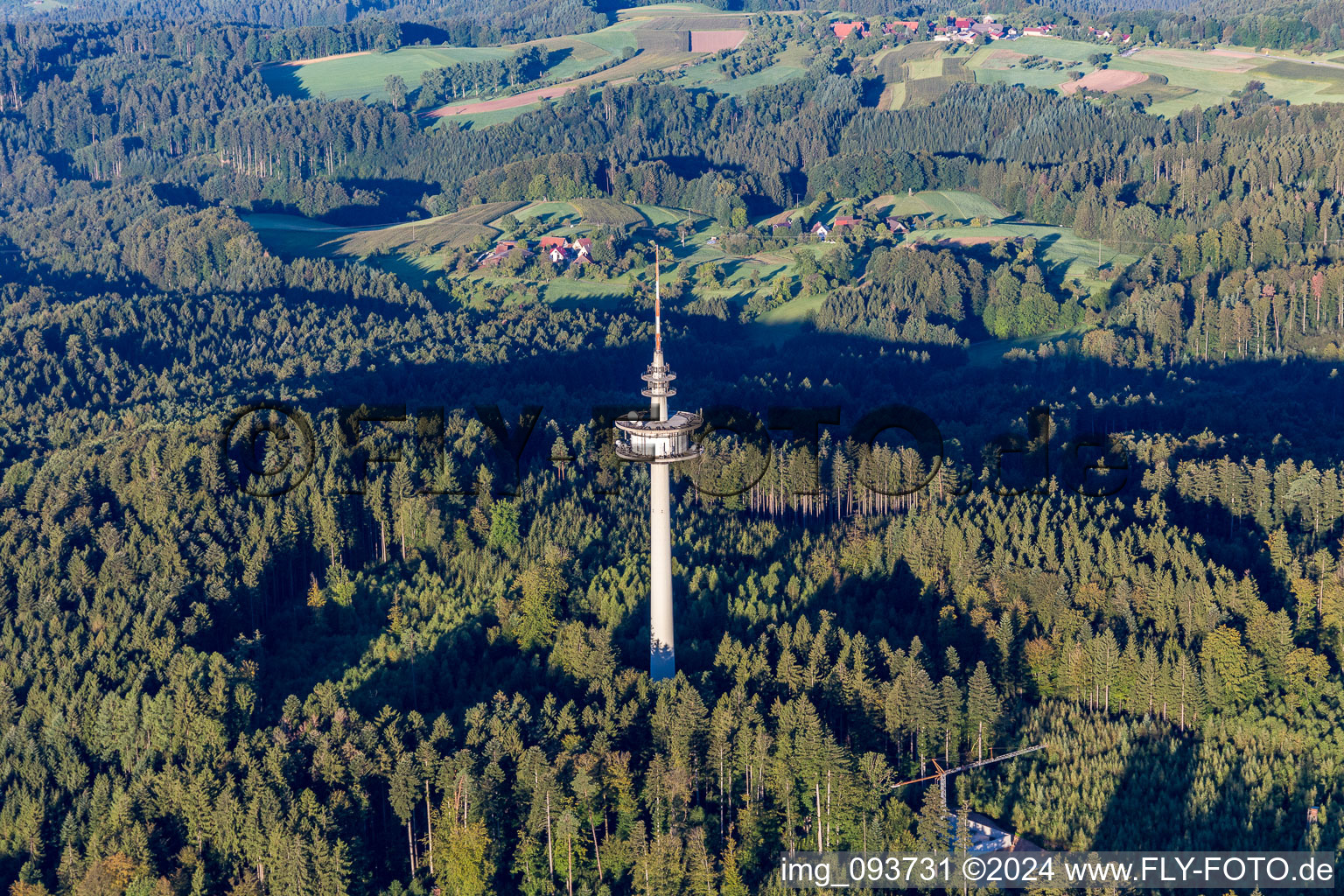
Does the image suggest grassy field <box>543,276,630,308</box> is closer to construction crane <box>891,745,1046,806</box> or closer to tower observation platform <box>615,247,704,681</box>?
tower observation platform <box>615,247,704,681</box>

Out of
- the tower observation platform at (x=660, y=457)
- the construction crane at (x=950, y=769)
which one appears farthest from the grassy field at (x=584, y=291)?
the construction crane at (x=950, y=769)

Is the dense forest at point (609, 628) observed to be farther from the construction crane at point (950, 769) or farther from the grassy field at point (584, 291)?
the grassy field at point (584, 291)

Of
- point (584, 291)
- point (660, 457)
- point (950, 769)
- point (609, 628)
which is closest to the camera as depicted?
point (950, 769)

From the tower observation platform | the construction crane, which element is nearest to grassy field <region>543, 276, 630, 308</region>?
the tower observation platform

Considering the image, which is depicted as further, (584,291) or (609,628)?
(584,291)

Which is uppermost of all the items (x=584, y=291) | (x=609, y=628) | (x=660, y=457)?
(x=660, y=457)

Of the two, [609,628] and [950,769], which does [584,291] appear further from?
[950,769]

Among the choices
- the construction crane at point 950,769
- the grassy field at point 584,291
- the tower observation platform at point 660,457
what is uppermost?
the tower observation platform at point 660,457

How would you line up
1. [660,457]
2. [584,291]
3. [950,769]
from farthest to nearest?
[584,291] < [660,457] < [950,769]

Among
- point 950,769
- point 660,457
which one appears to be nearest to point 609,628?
point 660,457

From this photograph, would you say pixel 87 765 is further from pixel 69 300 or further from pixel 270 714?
pixel 69 300
